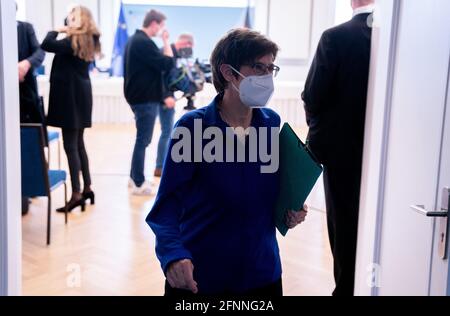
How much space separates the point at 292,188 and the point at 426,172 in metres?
0.59

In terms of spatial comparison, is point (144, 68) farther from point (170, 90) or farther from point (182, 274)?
point (182, 274)

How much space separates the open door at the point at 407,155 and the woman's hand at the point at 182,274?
0.66 meters

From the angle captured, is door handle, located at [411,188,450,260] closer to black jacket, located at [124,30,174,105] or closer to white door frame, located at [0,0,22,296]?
black jacket, located at [124,30,174,105]

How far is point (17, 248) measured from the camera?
167 cm

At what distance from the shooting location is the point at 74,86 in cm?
303

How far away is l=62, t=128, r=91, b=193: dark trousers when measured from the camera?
129 inches

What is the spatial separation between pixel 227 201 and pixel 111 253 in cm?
182

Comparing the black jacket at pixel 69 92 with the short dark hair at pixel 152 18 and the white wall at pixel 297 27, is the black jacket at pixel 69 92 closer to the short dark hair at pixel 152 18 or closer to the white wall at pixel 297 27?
the white wall at pixel 297 27

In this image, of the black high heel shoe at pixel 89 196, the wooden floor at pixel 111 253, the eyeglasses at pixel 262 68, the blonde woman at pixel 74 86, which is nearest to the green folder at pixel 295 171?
the eyeglasses at pixel 262 68

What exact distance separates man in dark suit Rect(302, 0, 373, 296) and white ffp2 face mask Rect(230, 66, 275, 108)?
44 centimetres

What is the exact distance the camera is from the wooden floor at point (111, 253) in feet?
7.35

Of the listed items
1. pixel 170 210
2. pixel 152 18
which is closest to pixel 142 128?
pixel 152 18
